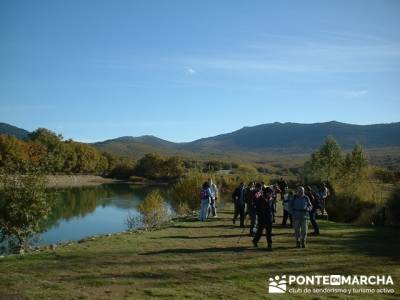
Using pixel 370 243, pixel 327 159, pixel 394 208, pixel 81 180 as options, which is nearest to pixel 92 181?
pixel 81 180

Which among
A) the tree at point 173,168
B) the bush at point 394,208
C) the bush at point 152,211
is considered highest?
the tree at point 173,168

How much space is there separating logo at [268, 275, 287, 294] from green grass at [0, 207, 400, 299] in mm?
206

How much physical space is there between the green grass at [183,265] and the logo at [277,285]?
21 cm

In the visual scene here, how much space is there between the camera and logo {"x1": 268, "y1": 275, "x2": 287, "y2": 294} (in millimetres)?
11280

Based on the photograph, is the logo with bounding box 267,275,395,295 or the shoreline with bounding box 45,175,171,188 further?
the shoreline with bounding box 45,175,171,188

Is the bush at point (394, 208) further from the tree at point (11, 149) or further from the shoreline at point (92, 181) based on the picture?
the tree at point (11, 149)

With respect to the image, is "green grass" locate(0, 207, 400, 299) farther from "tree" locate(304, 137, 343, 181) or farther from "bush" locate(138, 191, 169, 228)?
"tree" locate(304, 137, 343, 181)

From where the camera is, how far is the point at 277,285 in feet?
38.5

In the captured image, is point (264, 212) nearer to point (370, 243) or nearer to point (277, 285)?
point (277, 285)

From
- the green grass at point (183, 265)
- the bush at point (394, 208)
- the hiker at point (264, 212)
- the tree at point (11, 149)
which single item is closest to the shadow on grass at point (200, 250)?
the green grass at point (183, 265)

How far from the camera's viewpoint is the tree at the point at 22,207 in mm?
21594

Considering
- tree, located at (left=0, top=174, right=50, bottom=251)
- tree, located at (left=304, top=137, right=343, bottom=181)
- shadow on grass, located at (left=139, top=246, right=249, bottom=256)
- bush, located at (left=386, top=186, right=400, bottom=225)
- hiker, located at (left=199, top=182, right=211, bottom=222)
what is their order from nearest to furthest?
1. shadow on grass, located at (left=139, top=246, right=249, bottom=256)
2. tree, located at (left=0, top=174, right=50, bottom=251)
3. hiker, located at (left=199, top=182, right=211, bottom=222)
4. bush, located at (left=386, top=186, right=400, bottom=225)
5. tree, located at (left=304, top=137, right=343, bottom=181)

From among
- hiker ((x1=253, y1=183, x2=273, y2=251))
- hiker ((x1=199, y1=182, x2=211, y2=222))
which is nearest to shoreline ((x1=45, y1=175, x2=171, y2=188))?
hiker ((x1=199, y1=182, x2=211, y2=222))

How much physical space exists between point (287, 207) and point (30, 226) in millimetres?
12481
